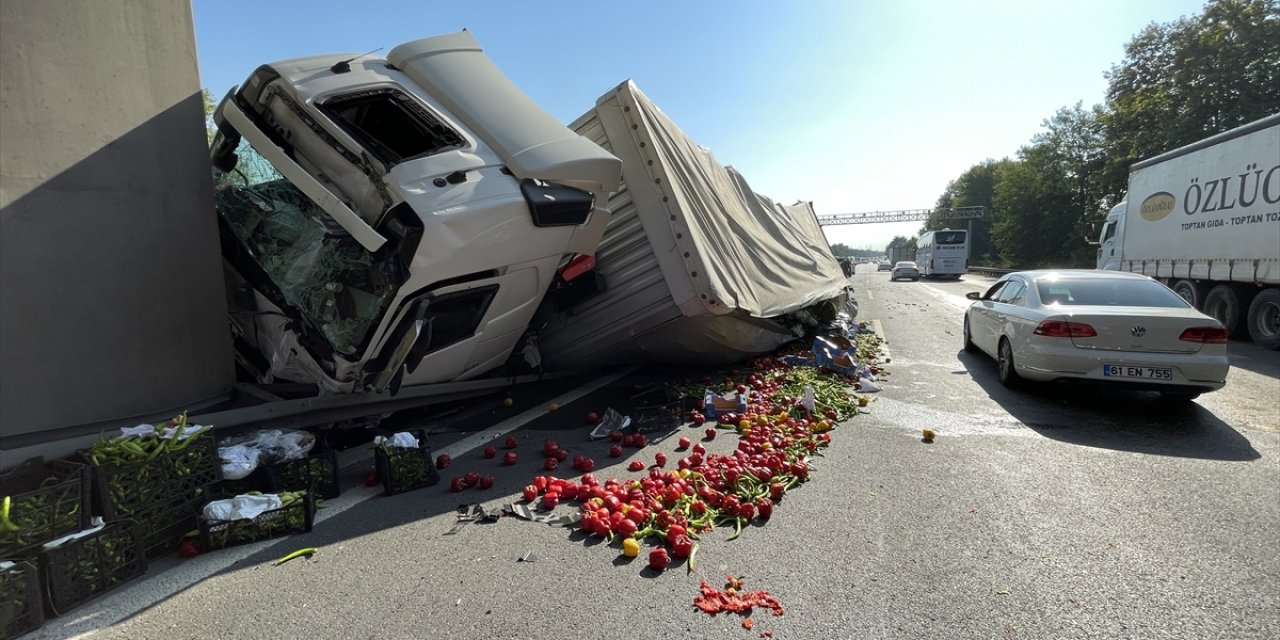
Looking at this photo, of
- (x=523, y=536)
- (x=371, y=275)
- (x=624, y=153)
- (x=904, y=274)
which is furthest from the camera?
(x=904, y=274)

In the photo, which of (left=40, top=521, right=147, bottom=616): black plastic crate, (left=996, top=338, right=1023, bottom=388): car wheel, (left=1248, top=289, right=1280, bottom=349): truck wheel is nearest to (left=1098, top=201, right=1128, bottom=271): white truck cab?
(left=1248, top=289, right=1280, bottom=349): truck wheel

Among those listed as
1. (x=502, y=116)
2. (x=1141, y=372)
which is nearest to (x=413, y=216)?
(x=502, y=116)

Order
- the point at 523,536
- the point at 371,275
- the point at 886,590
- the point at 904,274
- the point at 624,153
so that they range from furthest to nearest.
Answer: the point at 904,274 < the point at 624,153 < the point at 371,275 < the point at 523,536 < the point at 886,590

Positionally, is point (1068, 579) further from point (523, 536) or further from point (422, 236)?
point (422, 236)

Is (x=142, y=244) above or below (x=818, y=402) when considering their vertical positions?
above

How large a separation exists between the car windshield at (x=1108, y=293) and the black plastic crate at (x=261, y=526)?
7.50m

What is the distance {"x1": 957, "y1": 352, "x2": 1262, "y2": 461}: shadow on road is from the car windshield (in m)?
1.11

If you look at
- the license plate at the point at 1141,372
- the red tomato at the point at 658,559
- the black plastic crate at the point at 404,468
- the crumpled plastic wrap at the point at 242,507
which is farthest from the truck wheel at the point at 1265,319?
the crumpled plastic wrap at the point at 242,507

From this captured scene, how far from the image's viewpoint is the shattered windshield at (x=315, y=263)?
3943 mm

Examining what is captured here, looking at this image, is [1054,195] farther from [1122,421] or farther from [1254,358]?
[1122,421]

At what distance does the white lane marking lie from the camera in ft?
16.4

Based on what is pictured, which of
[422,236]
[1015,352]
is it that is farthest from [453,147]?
[1015,352]

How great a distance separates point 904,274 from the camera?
4303cm

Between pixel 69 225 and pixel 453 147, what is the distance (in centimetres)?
238
